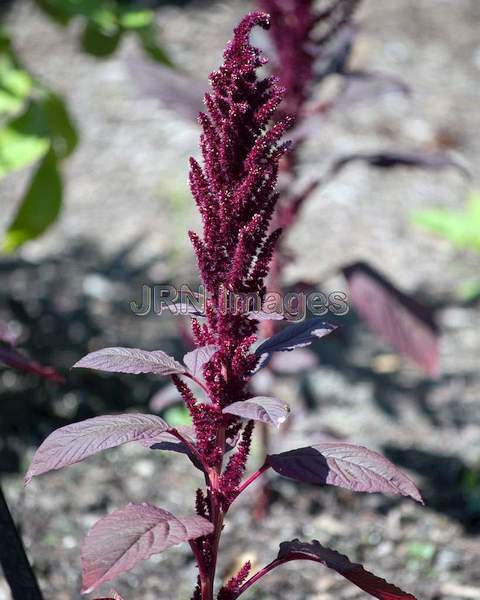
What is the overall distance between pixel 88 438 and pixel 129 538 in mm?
146

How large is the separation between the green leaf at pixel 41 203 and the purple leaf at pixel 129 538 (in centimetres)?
118

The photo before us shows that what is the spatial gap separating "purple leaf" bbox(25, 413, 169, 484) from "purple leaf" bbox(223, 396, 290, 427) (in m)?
0.12

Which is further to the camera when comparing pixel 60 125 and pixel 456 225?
pixel 456 225

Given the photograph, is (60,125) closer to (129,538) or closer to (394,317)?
(394,317)

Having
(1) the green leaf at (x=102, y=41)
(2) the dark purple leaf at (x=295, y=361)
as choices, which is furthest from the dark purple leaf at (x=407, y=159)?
(1) the green leaf at (x=102, y=41)

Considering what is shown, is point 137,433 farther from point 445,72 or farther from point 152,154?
point 445,72

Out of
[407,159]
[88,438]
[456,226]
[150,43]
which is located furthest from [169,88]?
[88,438]

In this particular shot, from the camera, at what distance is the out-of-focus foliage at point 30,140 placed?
78.5 inches

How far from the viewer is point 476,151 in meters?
4.33

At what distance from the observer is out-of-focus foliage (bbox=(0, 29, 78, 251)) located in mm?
1993

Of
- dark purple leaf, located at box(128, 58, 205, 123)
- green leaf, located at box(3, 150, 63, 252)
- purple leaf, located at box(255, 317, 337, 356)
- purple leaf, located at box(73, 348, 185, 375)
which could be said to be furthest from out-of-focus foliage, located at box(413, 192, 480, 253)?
purple leaf, located at box(73, 348, 185, 375)

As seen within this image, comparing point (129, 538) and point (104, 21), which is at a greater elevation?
point (104, 21)

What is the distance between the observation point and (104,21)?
211cm

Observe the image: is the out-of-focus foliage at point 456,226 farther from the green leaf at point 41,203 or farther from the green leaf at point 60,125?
the green leaf at point 41,203
